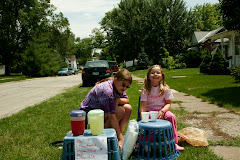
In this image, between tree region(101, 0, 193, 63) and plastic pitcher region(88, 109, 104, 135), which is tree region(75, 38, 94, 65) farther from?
plastic pitcher region(88, 109, 104, 135)

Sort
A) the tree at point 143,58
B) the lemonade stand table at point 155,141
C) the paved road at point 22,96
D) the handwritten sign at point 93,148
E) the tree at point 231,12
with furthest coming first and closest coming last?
the tree at point 143,58, the tree at point 231,12, the paved road at point 22,96, the lemonade stand table at point 155,141, the handwritten sign at point 93,148

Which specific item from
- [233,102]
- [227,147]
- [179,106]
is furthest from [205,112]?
[227,147]

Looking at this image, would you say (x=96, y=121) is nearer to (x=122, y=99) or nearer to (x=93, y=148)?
(x=93, y=148)

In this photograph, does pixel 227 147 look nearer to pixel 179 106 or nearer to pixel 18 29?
pixel 179 106

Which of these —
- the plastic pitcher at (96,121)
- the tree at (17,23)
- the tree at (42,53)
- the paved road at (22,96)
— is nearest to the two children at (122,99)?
the plastic pitcher at (96,121)

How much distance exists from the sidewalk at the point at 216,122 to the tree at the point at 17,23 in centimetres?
3524

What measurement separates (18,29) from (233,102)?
38888mm

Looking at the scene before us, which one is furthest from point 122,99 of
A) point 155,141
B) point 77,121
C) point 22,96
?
point 22,96

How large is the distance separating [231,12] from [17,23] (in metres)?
36.7

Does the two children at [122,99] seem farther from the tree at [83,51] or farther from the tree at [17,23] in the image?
the tree at [83,51]

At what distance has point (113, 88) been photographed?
3.25 meters

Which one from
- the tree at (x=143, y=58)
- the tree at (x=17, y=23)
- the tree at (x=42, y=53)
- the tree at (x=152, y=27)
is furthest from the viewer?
the tree at (x=143, y=58)

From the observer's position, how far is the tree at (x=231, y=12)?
30.0ft

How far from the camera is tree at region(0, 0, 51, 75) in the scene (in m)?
36.2
